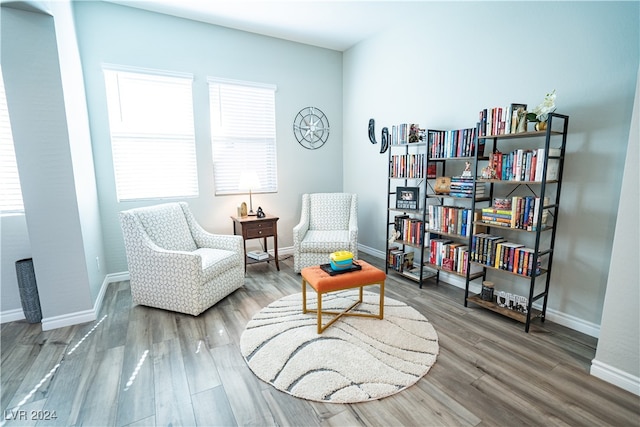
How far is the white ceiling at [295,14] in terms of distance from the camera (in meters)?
3.17

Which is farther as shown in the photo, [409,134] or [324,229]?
[324,229]

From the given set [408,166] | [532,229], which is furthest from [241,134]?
[532,229]

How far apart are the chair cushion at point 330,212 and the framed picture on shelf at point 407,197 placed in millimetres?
811

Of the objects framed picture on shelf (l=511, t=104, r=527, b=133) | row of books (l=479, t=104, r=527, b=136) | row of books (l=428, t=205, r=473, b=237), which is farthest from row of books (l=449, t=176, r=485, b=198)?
framed picture on shelf (l=511, t=104, r=527, b=133)

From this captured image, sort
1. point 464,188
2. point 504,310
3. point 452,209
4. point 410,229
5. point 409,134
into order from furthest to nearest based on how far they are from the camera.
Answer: point 410,229, point 409,134, point 452,209, point 464,188, point 504,310

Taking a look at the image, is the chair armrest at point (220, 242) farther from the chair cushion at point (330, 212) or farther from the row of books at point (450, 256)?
the row of books at point (450, 256)

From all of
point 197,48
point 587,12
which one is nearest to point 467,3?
point 587,12

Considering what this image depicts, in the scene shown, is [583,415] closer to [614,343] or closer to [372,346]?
[614,343]

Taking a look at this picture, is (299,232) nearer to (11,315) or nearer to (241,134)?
(241,134)

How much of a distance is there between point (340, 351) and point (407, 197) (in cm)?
194

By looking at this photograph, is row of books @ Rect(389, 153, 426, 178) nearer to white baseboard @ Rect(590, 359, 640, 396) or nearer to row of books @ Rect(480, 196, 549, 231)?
row of books @ Rect(480, 196, 549, 231)

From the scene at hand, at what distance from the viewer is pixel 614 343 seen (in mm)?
1802

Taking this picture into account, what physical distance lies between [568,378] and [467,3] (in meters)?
3.23

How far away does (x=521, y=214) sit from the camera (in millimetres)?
2369
